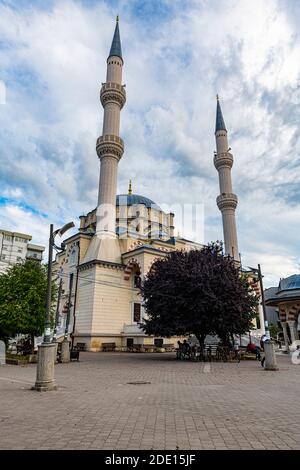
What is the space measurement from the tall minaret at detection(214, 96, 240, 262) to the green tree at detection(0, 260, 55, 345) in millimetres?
29199

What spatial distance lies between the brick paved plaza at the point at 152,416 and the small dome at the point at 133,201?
132ft

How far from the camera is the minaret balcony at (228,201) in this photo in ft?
151

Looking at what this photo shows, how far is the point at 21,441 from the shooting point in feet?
15.3

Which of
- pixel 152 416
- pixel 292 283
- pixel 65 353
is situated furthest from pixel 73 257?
pixel 152 416

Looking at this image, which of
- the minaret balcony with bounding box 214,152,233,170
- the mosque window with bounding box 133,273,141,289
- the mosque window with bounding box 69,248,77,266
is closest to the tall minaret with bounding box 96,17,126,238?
the mosque window with bounding box 69,248,77,266

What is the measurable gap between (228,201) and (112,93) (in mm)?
20449

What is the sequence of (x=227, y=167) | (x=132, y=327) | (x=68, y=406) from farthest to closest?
1. (x=227, y=167)
2. (x=132, y=327)
3. (x=68, y=406)

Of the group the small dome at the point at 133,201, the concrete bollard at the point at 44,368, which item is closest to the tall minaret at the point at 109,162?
the small dome at the point at 133,201

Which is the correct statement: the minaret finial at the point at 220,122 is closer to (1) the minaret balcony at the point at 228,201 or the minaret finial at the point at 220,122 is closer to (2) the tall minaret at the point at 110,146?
(1) the minaret balcony at the point at 228,201

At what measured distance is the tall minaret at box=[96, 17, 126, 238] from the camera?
36906 mm

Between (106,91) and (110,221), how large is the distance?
15.6m

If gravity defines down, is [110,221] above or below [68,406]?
above

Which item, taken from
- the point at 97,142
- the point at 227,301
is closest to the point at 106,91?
the point at 97,142

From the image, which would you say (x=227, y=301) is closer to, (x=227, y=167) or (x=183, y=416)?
(x=183, y=416)
